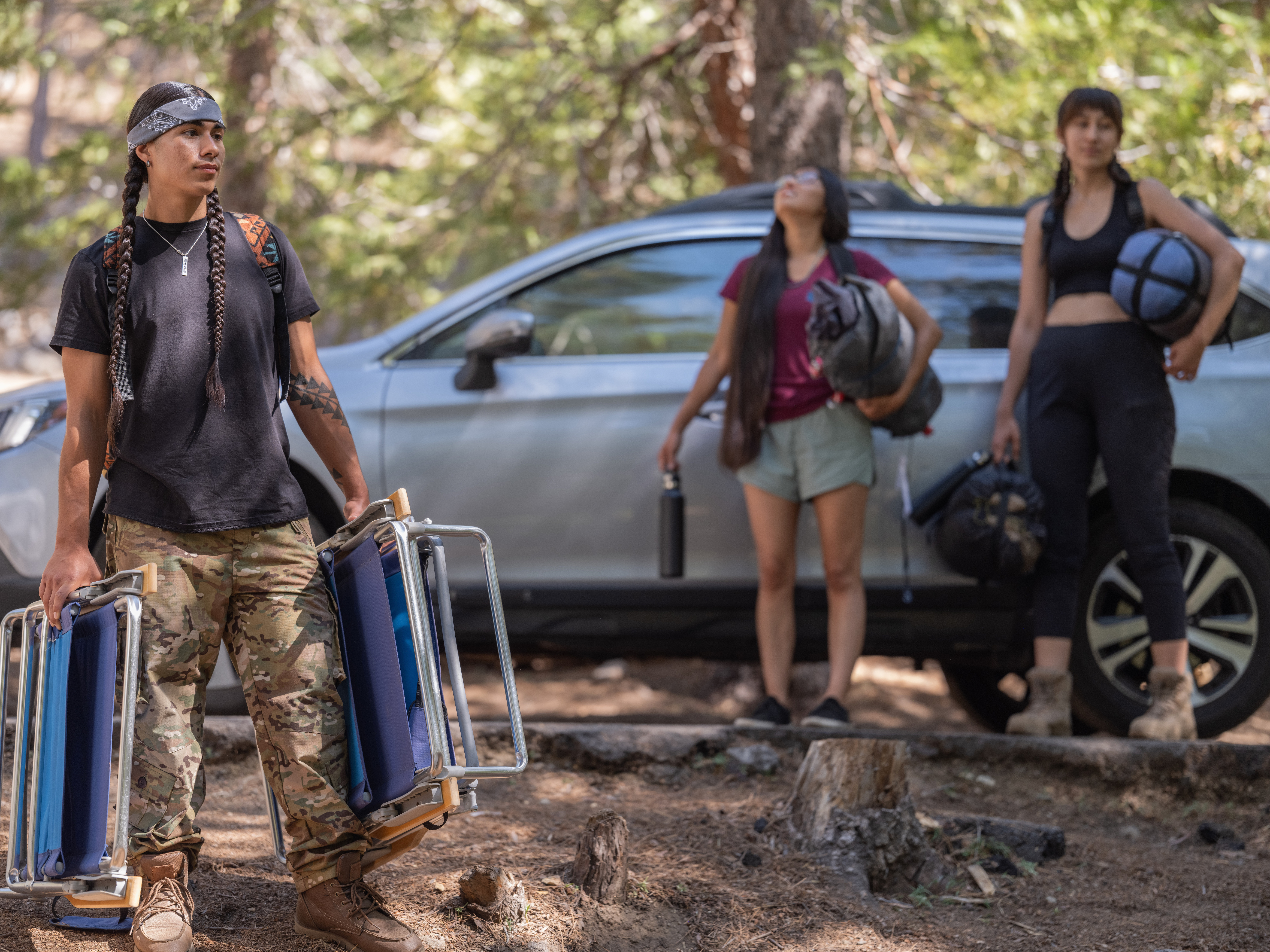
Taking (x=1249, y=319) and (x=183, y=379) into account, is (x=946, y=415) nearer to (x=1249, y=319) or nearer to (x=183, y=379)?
(x=1249, y=319)

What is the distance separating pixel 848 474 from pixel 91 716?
2.56 metres

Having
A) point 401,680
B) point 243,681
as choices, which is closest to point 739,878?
point 401,680

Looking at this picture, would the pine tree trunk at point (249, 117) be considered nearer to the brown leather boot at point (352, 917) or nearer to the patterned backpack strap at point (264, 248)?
the patterned backpack strap at point (264, 248)

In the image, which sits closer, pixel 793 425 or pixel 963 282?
pixel 793 425

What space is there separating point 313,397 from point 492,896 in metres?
1.18

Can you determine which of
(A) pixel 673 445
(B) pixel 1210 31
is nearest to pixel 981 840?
(A) pixel 673 445

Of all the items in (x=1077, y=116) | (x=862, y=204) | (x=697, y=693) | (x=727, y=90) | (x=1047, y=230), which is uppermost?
(x=727, y=90)

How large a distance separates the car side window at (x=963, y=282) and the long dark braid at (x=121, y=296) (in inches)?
116

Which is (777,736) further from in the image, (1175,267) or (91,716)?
(91,716)

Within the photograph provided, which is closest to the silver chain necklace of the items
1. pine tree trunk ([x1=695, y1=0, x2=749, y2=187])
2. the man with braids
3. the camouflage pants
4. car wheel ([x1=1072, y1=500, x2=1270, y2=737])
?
the man with braids

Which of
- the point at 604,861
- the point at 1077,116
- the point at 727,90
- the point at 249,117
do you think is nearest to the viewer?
the point at 604,861

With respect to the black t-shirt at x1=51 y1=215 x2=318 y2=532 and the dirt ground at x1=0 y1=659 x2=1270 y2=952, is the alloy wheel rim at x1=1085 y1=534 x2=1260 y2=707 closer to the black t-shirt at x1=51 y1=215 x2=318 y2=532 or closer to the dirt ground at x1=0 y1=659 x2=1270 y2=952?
the dirt ground at x1=0 y1=659 x2=1270 y2=952

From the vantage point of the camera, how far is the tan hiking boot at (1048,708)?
417 cm

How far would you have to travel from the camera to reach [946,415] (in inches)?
177
